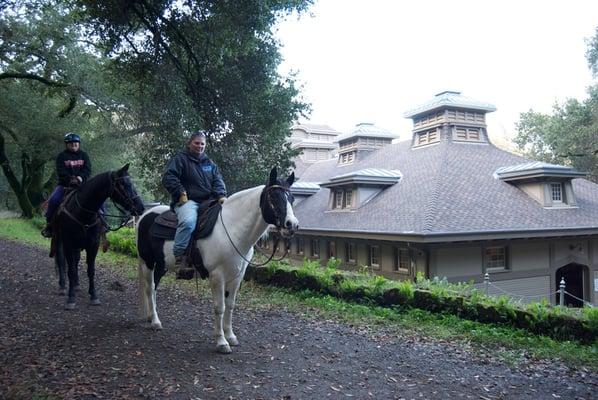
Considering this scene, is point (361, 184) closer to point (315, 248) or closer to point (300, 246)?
point (315, 248)

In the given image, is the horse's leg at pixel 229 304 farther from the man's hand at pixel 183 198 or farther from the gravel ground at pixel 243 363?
the man's hand at pixel 183 198

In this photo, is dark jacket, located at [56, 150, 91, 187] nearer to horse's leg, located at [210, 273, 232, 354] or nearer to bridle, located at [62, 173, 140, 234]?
bridle, located at [62, 173, 140, 234]

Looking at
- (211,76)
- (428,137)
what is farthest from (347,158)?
(211,76)

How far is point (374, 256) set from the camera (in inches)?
811

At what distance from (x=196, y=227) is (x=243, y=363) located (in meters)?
1.87

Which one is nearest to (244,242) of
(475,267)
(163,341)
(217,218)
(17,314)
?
(217,218)

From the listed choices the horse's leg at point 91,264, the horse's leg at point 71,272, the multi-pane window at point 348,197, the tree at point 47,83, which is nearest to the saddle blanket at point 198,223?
the horse's leg at point 91,264

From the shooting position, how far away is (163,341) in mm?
6168

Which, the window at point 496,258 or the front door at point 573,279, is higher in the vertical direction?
the window at point 496,258

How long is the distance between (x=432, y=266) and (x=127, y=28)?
43.3 ft

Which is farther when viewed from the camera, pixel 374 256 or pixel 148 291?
pixel 374 256

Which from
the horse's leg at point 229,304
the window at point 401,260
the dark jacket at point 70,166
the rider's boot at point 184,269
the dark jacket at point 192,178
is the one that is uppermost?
the dark jacket at point 70,166

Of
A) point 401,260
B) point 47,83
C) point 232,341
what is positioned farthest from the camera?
point 47,83

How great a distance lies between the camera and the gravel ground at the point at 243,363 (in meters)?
4.64
